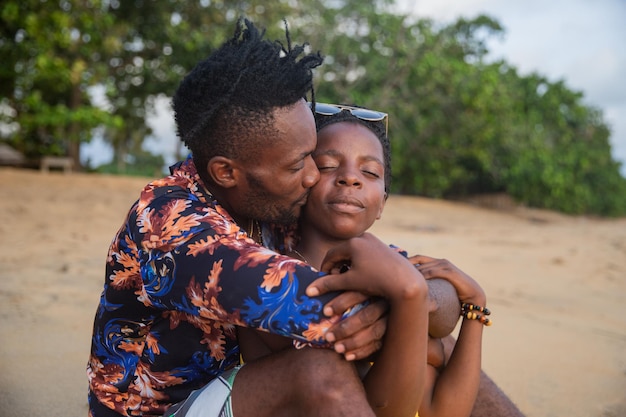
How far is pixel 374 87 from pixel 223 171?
1632cm

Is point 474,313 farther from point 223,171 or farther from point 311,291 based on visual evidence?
point 223,171

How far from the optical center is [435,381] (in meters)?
2.05

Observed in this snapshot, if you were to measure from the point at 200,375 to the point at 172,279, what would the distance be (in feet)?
1.53

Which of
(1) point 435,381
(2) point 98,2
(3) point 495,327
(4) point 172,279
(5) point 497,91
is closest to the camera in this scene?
(4) point 172,279

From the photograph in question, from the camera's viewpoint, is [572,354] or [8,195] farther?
[8,195]

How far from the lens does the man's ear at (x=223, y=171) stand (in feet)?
5.93

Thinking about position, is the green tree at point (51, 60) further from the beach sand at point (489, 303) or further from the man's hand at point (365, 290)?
the man's hand at point (365, 290)

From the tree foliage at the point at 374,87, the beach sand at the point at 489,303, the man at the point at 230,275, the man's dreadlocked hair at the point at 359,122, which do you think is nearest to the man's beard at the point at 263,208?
the man at the point at 230,275

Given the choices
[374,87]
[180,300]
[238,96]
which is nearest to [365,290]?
[180,300]

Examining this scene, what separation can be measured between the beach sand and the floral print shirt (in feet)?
4.02

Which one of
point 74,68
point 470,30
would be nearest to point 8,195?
point 74,68

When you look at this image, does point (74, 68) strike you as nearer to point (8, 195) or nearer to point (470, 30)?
point (8, 195)

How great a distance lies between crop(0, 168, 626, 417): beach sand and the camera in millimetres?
3195

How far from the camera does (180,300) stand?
4.88 feet
